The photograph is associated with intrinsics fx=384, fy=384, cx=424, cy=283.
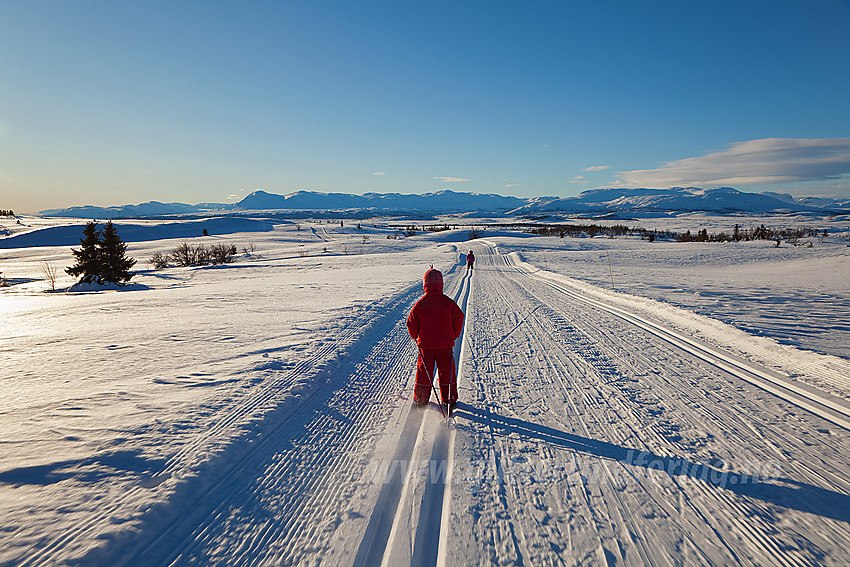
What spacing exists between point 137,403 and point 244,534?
2343 mm

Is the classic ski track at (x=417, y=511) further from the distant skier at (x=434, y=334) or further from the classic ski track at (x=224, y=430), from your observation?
the classic ski track at (x=224, y=430)

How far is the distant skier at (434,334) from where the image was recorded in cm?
438

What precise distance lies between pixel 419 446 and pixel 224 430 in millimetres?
1847

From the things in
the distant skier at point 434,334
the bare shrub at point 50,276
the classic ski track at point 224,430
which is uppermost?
the distant skier at point 434,334

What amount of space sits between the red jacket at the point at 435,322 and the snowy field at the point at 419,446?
81cm

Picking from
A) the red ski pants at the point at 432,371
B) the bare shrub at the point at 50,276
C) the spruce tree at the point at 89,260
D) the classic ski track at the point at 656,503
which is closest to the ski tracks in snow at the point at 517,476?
the classic ski track at the point at 656,503

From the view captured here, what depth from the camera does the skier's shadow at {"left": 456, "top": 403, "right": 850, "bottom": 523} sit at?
269cm

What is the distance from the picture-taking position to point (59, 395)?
4.02 m

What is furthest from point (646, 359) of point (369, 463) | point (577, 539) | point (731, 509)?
point (369, 463)

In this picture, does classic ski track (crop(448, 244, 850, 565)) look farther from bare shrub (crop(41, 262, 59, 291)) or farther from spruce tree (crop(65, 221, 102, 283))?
bare shrub (crop(41, 262, 59, 291))

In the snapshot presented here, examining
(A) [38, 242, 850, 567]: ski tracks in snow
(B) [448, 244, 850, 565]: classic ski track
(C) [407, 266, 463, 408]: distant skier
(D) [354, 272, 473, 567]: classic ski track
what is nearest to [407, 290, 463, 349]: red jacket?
(C) [407, 266, 463, 408]: distant skier

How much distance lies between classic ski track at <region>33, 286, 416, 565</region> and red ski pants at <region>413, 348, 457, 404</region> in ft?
4.42

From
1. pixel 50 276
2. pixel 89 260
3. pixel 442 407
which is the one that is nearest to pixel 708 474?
pixel 442 407

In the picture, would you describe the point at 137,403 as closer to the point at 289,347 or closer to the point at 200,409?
the point at 200,409
